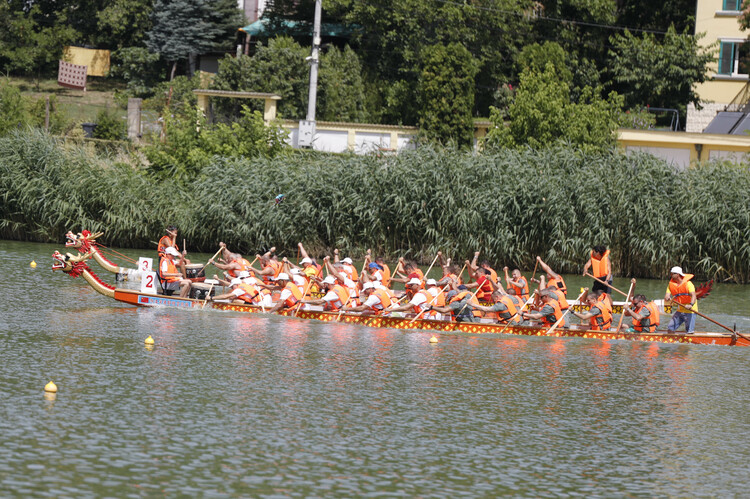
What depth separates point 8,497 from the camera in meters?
9.77

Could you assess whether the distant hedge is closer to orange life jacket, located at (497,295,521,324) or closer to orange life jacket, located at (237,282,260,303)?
orange life jacket, located at (497,295,521,324)

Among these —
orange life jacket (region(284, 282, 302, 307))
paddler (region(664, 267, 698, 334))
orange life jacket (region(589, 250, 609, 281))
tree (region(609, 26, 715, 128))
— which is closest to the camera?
paddler (region(664, 267, 698, 334))

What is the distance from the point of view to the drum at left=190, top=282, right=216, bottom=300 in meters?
21.1

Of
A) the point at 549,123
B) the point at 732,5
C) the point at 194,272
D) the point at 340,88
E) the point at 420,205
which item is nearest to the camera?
the point at 194,272

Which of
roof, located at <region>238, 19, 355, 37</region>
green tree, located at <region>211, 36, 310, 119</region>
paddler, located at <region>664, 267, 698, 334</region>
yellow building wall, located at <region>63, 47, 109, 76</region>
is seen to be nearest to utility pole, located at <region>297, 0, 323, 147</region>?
green tree, located at <region>211, 36, 310, 119</region>

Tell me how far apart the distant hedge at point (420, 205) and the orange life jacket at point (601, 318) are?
8.45 metres

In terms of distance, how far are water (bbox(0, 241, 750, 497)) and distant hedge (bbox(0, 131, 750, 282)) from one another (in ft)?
30.8

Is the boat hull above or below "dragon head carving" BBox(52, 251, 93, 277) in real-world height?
below

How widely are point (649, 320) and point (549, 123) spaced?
1527cm

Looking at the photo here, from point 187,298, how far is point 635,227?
13.9 metres

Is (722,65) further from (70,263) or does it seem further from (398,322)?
(70,263)

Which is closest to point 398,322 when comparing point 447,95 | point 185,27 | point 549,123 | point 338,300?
point 338,300

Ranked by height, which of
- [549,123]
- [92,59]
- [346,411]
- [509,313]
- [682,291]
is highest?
[92,59]

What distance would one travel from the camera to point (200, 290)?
69.7ft
